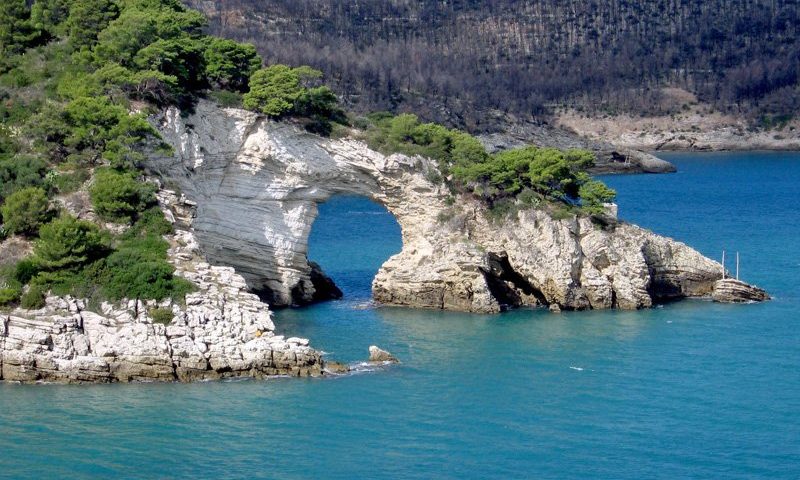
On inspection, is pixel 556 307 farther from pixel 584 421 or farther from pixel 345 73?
pixel 345 73

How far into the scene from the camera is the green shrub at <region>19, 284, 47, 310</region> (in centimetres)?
4197

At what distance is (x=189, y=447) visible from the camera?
36062 millimetres

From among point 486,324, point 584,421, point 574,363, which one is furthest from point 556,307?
point 584,421

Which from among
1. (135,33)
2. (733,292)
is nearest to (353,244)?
(135,33)

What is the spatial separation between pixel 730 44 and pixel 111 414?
545ft

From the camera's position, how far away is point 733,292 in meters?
53.9

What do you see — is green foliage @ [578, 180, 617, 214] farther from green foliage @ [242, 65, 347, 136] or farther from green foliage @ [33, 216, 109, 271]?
green foliage @ [33, 216, 109, 271]

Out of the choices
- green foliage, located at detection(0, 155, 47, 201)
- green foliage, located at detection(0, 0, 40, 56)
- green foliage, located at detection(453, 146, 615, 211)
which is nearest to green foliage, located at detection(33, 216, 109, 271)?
green foliage, located at detection(0, 155, 47, 201)

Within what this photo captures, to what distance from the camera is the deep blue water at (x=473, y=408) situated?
3525 cm

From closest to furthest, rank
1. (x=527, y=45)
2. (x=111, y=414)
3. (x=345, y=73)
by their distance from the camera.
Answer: (x=111, y=414)
(x=345, y=73)
(x=527, y=45)

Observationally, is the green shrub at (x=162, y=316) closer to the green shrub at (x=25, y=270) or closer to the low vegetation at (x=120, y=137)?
the low vegetation at (x=120, y=137)

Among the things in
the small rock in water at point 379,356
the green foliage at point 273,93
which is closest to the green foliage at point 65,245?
the small rock in water at point 379,356

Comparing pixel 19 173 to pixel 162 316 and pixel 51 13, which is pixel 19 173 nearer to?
pixel 162 316

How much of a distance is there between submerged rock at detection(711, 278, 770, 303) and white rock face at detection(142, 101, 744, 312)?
2.38ft
